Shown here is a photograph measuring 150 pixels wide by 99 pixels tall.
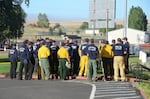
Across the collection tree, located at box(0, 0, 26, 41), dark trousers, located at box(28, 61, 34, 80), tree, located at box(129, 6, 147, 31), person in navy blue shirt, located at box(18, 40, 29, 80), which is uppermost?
tree, located at box(129, 6, 147, 31)

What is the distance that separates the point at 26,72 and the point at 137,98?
916cm

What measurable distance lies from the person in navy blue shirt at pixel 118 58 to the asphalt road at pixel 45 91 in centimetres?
250

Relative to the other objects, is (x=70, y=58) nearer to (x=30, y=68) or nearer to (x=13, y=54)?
(x=30, y=68)

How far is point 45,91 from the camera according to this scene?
18.0 meters

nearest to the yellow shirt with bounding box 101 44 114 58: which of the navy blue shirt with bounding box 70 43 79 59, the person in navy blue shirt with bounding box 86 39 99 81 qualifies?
the person in navy blue shirt with bounding box 86 39 99 81

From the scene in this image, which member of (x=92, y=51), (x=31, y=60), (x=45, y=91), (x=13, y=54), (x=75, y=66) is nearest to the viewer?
(x=45, y=91)

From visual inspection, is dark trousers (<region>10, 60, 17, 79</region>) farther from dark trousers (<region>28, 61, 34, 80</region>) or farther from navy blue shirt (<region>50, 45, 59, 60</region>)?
navy blue shirt (<region>50, 45, 59, 60</region>)

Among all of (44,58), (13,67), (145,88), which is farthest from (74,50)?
(145,88)

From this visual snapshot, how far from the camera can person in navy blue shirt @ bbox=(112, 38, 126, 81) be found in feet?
74.7

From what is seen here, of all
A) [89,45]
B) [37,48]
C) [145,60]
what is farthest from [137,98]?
[145,60]

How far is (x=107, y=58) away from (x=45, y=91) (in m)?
6.26

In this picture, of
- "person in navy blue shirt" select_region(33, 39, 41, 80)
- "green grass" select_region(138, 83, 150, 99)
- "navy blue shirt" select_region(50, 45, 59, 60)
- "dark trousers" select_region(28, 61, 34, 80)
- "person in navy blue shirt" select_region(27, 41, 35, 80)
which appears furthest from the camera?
"dark trousers" select_region(28, 61, 34, 80)

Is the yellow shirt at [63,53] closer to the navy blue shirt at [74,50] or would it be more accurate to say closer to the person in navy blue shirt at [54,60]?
the person in navy blue shirt at [54,60]

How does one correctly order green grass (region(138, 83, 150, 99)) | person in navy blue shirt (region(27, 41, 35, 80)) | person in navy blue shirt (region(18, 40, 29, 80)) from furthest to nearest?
1. person in navy blue shirt (region(27, 41, 35, 80))
2. person in navy blue shirt (region(18, 40, 29, 80))
3. green grass (region(138, 83, 150, 99))
